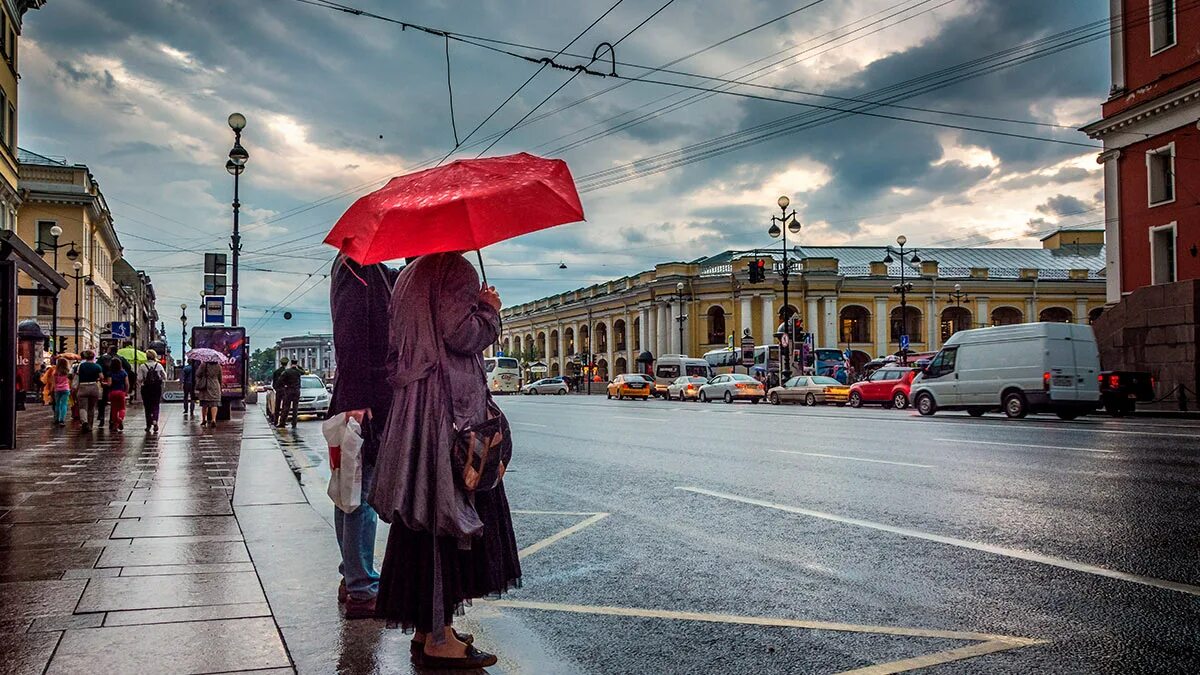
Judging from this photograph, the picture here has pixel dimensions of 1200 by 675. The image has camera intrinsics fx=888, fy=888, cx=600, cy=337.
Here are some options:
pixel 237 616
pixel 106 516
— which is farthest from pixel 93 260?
pixel 237 616

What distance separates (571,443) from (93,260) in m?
51.3

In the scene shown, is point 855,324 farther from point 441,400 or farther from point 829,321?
point 441,400

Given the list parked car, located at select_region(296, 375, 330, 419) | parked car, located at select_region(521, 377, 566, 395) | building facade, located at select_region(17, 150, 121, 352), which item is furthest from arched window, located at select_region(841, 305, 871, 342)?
building facade, located at select_region(17, 150, 121, 352)

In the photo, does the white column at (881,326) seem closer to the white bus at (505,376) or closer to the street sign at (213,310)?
the white bus at (505,376)

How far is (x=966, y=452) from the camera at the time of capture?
37.8 ft

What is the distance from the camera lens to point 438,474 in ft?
11.0

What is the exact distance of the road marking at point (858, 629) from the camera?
3.50m

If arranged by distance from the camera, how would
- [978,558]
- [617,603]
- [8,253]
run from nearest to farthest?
[617,603]
[978,558]
[8,253]

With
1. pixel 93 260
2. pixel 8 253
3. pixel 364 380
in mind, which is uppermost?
pixel 93 260

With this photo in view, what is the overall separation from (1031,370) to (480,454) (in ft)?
65.8

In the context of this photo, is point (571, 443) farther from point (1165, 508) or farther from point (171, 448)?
point (1165, 508)

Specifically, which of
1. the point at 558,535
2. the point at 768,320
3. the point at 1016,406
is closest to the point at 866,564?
the point at 558,535

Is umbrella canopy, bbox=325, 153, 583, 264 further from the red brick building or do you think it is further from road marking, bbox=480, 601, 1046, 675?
the red brick building

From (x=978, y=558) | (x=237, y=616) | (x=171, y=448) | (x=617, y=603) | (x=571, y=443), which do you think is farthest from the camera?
(x=571, y=443)
